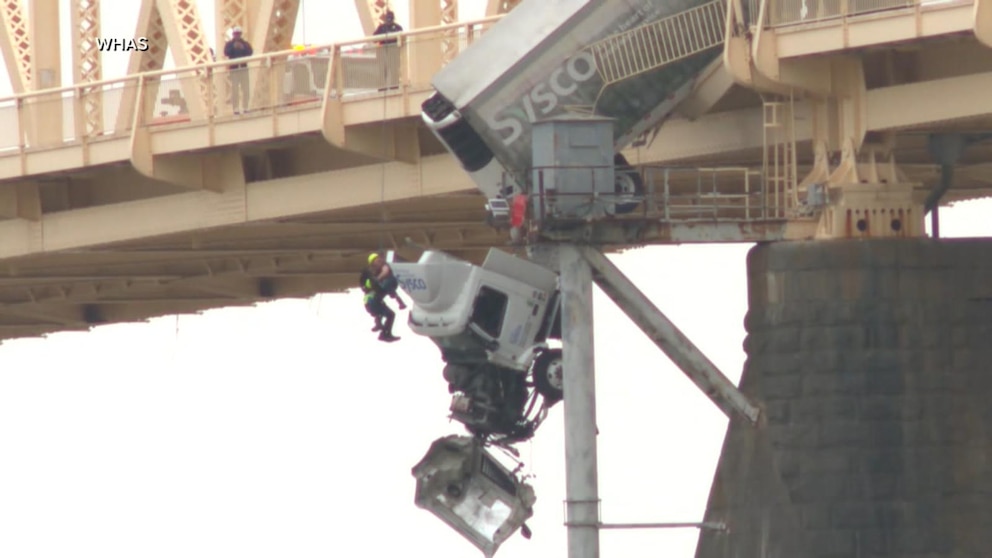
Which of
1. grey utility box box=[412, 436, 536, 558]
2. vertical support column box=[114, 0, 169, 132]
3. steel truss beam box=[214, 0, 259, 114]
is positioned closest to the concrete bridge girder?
grey utility box box=[412, 436, 536, 558]

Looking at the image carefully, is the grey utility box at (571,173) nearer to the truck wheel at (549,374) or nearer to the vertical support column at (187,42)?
the truck wheel at (549,374)

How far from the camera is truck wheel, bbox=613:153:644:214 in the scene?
6844 centimetres

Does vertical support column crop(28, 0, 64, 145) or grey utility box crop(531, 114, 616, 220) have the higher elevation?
vertical support column crop(28, 0, 64, 145)

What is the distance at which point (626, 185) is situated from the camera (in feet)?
225

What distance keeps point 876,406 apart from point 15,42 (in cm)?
2651

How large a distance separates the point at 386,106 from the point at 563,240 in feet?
26.7

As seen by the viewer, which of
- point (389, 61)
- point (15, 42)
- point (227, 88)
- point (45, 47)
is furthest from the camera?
point (15, 42)

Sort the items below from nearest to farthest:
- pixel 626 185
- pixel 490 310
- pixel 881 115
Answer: pixel 881 115 → pixel 626 185 → pixel 490 310

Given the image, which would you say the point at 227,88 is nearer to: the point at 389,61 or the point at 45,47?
the point at 389,61

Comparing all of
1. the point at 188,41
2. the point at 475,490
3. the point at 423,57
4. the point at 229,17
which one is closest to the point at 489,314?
the point at 475,490

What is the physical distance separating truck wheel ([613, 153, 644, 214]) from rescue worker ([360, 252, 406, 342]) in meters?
3.99

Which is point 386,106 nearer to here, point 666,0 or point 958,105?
point 666,0

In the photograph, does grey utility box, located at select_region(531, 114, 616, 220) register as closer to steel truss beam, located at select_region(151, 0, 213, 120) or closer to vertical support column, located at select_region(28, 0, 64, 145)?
steel truss beam, located at select_region(151, 0, 213, 120)

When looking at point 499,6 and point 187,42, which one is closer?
point 499,6
